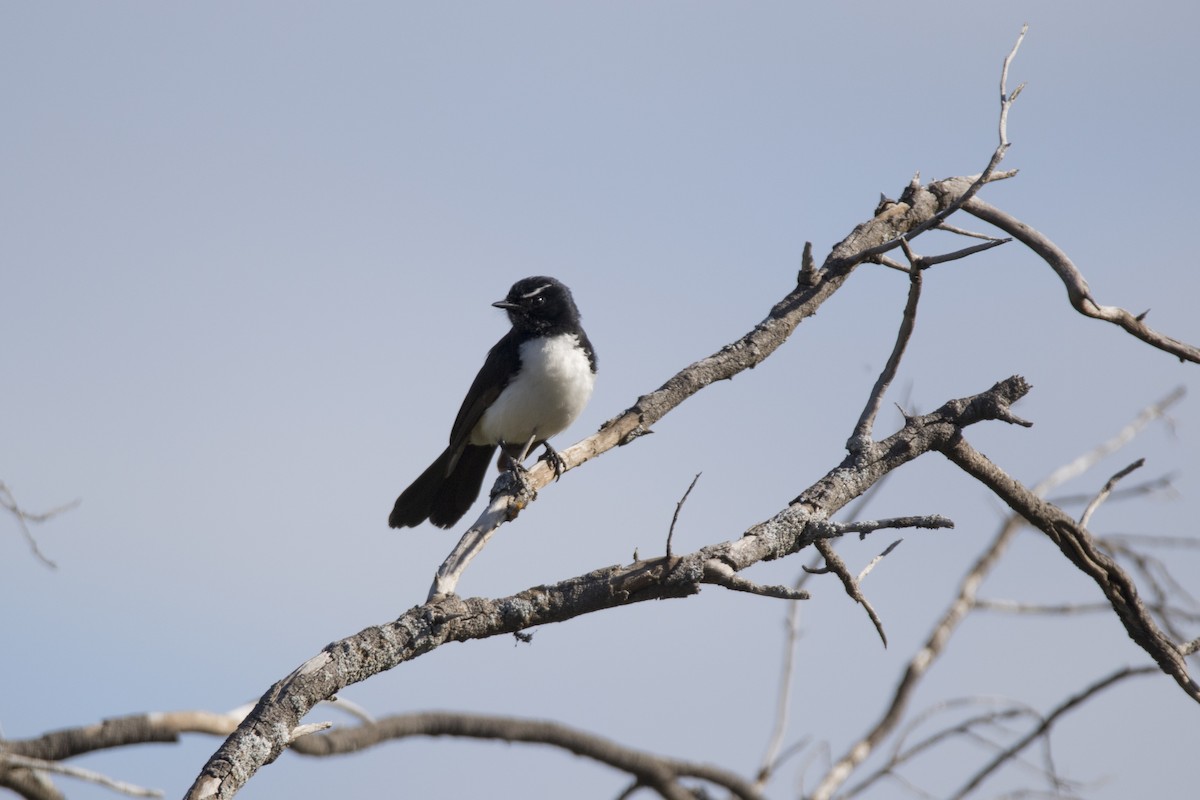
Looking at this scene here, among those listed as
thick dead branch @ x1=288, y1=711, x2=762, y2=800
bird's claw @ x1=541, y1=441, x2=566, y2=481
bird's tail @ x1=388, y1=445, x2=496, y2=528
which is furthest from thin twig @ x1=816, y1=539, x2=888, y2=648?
bird's tail @ x1=388, y1=445, x2=496, y2=528

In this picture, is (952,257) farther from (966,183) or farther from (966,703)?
(966,703)

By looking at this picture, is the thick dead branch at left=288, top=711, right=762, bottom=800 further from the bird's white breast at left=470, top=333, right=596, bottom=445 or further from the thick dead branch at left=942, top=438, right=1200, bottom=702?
the thick dead branch at left=942, top=438, right=1200, bottom=702

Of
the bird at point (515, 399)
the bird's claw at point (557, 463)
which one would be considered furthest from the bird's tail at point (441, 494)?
the bird's claw at point (557, 463)

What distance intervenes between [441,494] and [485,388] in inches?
26.0

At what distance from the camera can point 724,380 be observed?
4859 millimetres

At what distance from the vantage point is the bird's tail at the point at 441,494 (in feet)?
22.2

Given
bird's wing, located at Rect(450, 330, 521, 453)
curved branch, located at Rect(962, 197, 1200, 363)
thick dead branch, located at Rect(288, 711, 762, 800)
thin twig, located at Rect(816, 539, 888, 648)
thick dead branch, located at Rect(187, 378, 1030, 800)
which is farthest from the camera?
bird's wing, located at Rect(450, 330, 521, 453)

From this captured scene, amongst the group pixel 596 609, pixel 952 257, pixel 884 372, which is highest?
pixel 952 257

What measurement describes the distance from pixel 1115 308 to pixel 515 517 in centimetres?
234

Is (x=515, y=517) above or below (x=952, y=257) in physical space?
below

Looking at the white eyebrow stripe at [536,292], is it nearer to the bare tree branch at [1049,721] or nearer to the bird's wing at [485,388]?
the bird's wing at [485,388]

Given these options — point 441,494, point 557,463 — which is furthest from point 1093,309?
point 441,494

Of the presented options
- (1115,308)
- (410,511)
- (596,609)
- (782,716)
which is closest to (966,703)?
(782,716)

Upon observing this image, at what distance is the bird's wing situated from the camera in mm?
6723
